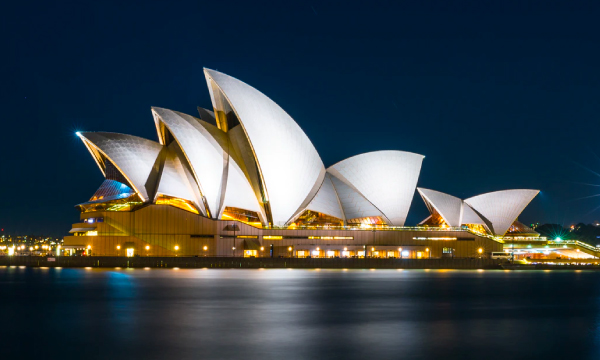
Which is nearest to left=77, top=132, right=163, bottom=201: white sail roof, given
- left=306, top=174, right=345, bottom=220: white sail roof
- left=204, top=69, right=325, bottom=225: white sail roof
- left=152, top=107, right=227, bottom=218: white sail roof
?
left=152, top=107, right=227, bottom=218: white sail roof

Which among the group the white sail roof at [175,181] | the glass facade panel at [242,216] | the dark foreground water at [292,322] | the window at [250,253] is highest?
the white sail roof at [175,181]

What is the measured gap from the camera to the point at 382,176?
219 ft

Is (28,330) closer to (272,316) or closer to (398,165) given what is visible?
(272,316)

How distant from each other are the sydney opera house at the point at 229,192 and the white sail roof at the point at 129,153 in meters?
0.09

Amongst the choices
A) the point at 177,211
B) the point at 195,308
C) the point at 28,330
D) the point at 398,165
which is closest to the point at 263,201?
the point at 177,211

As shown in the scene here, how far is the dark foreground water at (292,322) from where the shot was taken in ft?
54.7

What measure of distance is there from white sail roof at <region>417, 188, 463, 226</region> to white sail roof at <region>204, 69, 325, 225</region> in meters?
15.0

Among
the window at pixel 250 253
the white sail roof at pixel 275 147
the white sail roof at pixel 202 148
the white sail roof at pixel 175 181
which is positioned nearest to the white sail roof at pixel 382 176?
the white sail roof at pixel 275 147

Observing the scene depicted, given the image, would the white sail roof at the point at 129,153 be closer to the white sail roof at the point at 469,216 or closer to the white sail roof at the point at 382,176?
the white sail roof at the point at 382,176

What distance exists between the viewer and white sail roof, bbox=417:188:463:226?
71.8m

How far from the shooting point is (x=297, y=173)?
60344mm

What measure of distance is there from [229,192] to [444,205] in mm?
26255

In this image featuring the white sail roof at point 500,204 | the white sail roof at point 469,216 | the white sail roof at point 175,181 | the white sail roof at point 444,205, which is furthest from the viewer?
the white sail roof at point 500,204

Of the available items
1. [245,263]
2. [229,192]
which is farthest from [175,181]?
[245,263]
